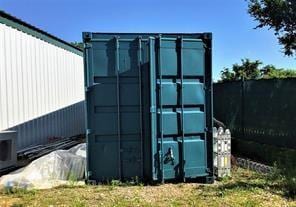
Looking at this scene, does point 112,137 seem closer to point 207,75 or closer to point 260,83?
point 207,75

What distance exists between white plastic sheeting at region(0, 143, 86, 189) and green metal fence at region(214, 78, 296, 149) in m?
5.25

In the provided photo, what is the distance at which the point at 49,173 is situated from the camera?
7.97 m

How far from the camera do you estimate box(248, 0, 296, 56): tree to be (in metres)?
17.7

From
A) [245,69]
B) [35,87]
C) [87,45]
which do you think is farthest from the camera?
[245,69]

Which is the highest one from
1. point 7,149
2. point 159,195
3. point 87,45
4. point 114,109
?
point 87,45

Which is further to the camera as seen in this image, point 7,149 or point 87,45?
point 7,149

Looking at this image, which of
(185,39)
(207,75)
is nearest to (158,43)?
(185,39)

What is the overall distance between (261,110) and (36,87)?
257 inches

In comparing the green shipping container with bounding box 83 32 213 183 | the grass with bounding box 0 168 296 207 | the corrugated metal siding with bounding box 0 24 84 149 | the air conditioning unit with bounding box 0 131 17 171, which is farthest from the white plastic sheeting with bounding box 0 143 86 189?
the corrugated metal siding with bounding box 0 24 84 149

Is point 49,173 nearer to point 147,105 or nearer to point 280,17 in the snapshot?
point 147,105

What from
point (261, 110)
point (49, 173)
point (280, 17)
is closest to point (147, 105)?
point (49, 173)

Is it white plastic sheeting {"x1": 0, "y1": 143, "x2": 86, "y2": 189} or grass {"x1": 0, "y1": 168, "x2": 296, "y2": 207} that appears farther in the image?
white plastic sheeting {"x1": 0, "y1": 143, "x2": 86, "y2": 189}

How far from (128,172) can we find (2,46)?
4.67 meters

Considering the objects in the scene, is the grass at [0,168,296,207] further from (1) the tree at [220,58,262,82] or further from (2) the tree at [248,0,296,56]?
(1) the tree at [220,58,262,82]
